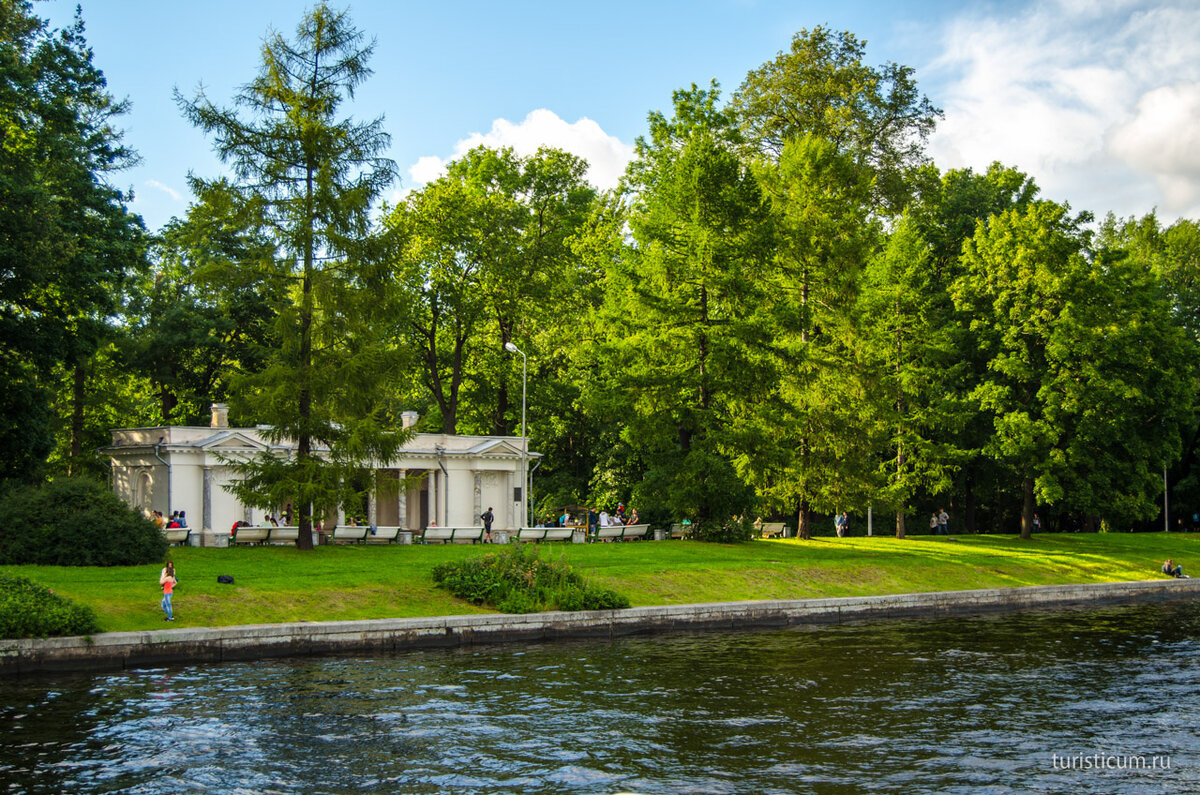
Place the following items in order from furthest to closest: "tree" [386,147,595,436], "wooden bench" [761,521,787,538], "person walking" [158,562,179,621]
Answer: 1. "tree" [386,147,595,436]
2. "wooden bench" [761,521,787,538]
3. "person walking" [158,562,179,621]

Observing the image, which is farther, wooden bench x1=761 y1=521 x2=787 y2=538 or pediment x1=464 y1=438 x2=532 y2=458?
pediment x1=464 y1=438 x2=532 y2=458

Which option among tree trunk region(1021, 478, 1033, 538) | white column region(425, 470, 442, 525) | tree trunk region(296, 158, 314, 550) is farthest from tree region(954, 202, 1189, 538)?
tree trunk region(296, 158, 314, 550)

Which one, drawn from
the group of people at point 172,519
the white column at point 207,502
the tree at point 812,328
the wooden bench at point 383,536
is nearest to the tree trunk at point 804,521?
the tree at point 812,328

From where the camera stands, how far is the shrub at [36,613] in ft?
55.9

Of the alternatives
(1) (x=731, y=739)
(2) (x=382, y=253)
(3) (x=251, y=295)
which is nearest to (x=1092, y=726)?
(1) (x=731, y=739)

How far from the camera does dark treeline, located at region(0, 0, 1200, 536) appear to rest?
3102 centimetres

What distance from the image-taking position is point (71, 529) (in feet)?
80.4

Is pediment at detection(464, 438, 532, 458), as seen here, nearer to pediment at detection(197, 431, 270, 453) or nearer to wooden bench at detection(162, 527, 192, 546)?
pediment at detection(197, 431, 270, 453)

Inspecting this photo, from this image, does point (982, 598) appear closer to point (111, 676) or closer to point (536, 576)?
point (536, 576)

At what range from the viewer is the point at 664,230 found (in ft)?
117

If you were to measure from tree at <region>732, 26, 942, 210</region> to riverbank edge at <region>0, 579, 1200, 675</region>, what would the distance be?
80.1 feet

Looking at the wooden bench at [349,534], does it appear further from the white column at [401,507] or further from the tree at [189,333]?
the tree at [189,333]

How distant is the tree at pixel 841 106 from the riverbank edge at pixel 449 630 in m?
24.4

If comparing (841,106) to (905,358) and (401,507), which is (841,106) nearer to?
Answer: (905,358)
